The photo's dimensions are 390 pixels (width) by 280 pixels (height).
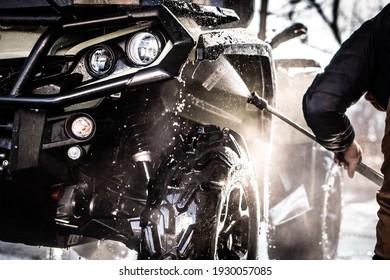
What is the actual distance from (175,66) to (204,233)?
703mm

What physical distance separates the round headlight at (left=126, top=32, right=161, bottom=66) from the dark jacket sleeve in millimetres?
804

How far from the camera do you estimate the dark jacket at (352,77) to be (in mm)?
1982

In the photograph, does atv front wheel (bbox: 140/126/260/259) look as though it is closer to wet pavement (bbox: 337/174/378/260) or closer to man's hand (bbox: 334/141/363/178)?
man's hand (bbox: 334/141/363/178)

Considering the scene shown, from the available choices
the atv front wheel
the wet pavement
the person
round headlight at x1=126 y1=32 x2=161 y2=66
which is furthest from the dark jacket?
the wet pavement

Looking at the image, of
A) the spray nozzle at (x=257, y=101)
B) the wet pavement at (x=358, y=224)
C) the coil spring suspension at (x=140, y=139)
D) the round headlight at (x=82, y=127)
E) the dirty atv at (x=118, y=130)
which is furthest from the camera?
the wet pavement at (x=358, y=224)

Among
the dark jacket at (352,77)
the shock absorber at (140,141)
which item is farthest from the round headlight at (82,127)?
the dark jacket at (352,77)

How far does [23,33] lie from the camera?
6.68ft

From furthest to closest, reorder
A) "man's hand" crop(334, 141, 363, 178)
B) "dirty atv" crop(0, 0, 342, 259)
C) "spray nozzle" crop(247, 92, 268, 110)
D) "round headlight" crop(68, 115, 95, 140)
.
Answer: "spray nozzle" crop(247, 92, 268, 110) → "man's hand" crop(334, 141, 363, 178) → "round headlight" crop(68, 115, 95, 140) → "dirty atv" crop(0, 0, 342, 259)

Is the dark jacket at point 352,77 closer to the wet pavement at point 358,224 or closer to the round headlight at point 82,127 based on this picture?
the round headlight at point 82,127

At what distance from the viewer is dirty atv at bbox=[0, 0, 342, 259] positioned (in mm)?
1863

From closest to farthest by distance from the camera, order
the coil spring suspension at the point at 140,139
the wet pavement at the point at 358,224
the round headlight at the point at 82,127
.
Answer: the round headlight at the point at 82,127, the coil spring suspension at the point at 140,139, the wet pavement at the point at 358,224

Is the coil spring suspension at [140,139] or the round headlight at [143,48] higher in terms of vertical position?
the round headlight at [143,48]

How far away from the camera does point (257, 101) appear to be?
2789mm
